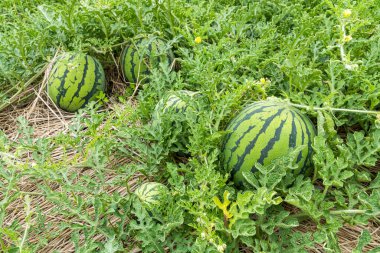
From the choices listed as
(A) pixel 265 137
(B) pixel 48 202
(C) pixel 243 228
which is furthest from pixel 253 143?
(B) pixel 48 202

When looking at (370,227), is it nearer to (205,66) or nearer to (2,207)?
(205,66)

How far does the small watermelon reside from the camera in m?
1.74

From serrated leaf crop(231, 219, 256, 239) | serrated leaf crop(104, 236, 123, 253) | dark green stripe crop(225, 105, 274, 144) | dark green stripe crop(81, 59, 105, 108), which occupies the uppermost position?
dark green stripe crop(225, 105, 274, 144)

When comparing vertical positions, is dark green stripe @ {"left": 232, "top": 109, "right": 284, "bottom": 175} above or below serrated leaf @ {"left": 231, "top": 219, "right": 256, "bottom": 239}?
above

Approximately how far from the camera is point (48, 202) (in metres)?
2.18

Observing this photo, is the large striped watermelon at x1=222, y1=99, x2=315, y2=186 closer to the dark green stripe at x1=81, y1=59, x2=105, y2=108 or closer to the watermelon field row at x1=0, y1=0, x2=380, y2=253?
the watermelon field row at x1=0, y1=0, x2=380, y2=253

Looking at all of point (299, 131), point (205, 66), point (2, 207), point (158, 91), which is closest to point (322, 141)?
point (299, 131)

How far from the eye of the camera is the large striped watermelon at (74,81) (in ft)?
8.84

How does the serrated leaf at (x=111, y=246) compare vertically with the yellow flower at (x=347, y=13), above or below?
below

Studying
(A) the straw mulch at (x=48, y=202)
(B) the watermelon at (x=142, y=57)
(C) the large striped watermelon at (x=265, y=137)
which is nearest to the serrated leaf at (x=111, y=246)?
(A) the straw mulch at (x=48, y=202)

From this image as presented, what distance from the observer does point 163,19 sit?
2.93 metres

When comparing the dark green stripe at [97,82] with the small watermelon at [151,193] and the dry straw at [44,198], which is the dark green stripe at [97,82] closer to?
the dry straw at [44,198]

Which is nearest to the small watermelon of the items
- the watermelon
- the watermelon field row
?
the watermelon field row

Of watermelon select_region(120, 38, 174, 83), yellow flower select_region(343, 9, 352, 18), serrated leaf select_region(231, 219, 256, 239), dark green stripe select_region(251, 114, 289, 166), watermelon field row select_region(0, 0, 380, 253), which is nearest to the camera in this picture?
serrated leaf select_region(231, 219, 256, 239)
